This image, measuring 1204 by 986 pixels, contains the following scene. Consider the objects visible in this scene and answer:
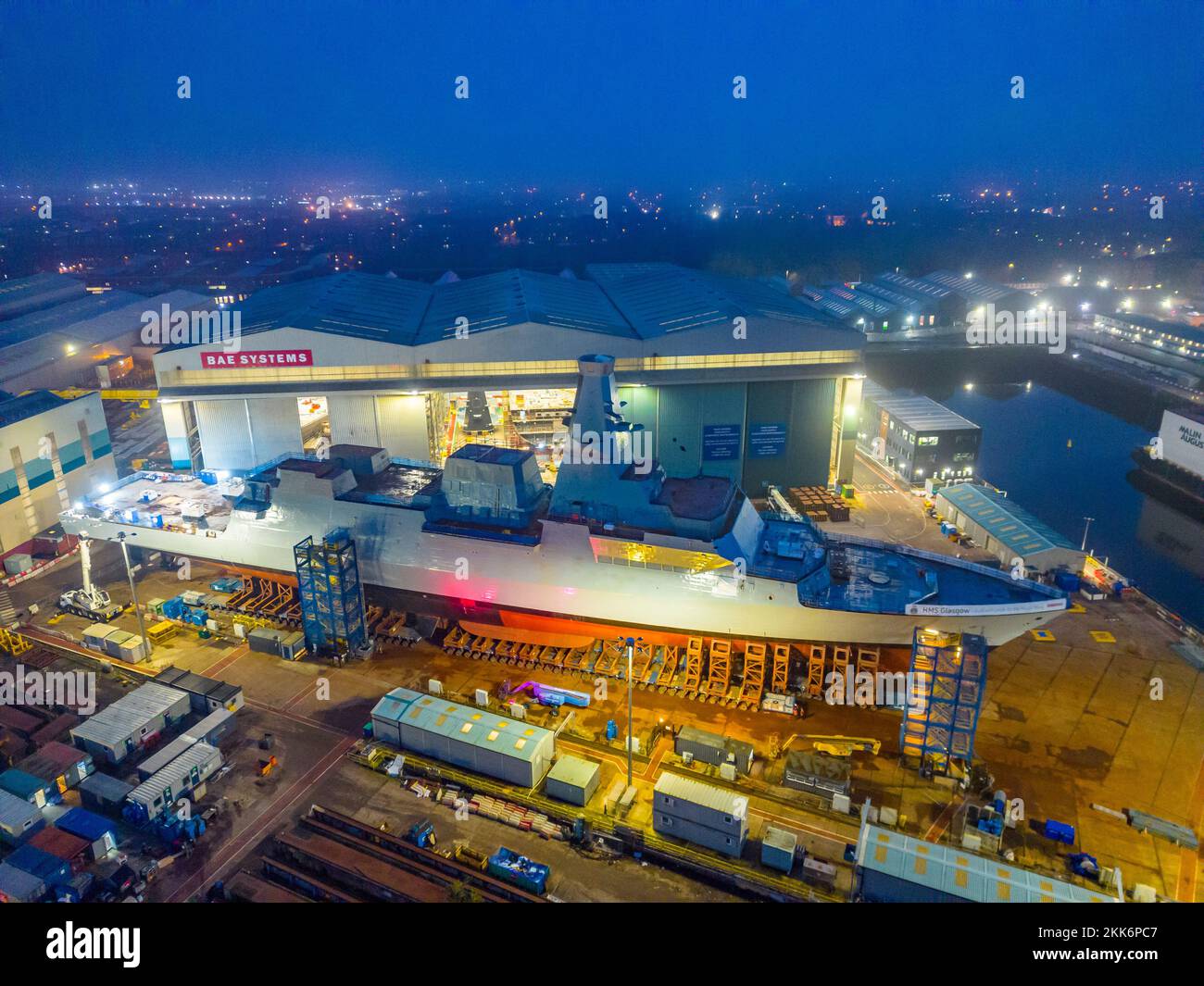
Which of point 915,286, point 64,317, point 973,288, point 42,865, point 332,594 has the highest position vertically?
point 915,286

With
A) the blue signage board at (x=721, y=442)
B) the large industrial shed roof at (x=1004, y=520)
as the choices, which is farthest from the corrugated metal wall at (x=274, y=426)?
the large industrial shed roof at (x=1004, y=520)

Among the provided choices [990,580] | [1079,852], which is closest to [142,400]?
[990,580]

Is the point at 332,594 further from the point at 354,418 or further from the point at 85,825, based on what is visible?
the point at 354,418

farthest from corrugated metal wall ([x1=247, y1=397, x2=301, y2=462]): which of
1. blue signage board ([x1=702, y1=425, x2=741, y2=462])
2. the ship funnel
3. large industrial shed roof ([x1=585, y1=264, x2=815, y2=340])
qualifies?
blue signage board ([x1=702, y1=425, x2=741, y2=462])

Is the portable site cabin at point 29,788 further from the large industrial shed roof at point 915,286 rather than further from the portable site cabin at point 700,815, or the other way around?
the large industrial shed roof at point 915,286

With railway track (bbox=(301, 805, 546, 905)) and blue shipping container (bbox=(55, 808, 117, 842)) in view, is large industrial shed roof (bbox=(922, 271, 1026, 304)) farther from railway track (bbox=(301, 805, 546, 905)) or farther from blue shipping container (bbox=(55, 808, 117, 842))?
blue shipping container (bbox=(55, 808, 117, 842))
